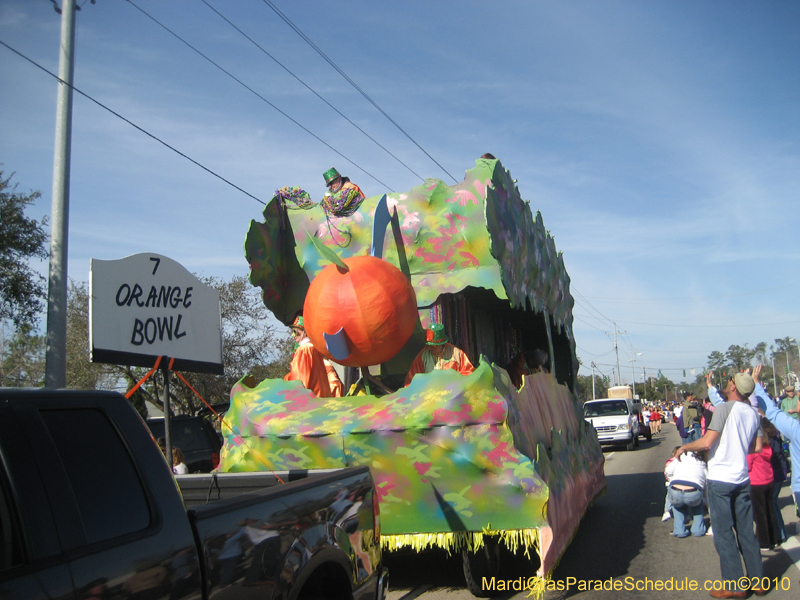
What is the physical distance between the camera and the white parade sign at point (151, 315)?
567 centimetres

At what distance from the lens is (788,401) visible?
34.7ft

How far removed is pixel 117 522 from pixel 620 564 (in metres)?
5.67

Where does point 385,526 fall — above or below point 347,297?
below

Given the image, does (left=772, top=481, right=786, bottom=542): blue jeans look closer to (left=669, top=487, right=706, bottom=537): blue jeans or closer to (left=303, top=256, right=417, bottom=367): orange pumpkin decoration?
(left=669, top=487, right=706, bottom=537): blue jeans

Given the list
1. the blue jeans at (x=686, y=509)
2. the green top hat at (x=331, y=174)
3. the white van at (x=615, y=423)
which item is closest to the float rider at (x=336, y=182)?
the green top hat at (x=331, y=174)

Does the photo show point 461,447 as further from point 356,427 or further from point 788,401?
point 788,401

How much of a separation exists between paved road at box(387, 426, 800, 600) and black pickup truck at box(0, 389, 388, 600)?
3.43 meters

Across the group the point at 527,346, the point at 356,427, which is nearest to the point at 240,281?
the point at 527,346

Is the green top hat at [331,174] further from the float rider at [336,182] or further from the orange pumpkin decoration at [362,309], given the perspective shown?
the orange pumpkin decoration at [362,309]

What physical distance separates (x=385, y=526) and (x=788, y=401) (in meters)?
8.14

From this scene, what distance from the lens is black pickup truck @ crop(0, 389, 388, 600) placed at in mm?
1906

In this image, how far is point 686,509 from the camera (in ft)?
25.7

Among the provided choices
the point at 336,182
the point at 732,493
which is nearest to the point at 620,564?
the point at 732,493

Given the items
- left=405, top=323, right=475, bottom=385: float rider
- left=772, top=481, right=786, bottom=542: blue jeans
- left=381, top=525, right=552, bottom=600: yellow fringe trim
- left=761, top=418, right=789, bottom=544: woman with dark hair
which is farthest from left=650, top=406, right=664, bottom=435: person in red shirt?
left=381, top=525, right=552, bottom=600: yellow fringe trim
